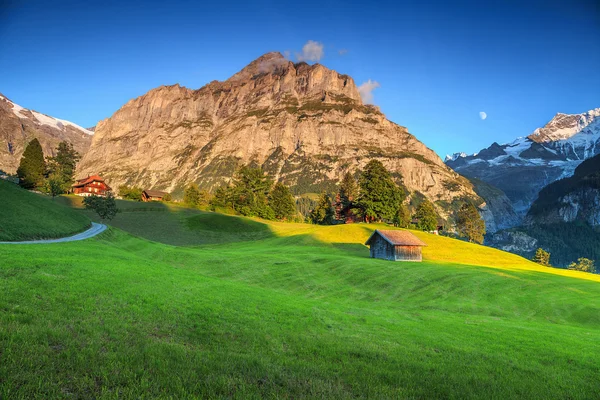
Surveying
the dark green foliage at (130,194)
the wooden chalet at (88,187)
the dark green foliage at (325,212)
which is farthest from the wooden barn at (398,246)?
the wooden chalet at (88,187)

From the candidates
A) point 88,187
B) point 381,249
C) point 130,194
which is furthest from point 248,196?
point 88,187

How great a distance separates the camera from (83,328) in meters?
10.4

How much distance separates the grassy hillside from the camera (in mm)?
34938

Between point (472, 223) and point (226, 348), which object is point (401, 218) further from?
point (226, 348)

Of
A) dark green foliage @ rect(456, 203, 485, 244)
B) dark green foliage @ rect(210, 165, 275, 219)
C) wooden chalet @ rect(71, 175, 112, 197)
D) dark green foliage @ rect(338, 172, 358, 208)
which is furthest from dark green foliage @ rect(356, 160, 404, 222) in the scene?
wooden chalet @ rect(71, 175, 112, 197)

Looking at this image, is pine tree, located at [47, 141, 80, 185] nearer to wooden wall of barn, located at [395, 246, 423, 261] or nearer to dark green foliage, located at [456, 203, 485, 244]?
wooden wall of barn, located at [395, 246, 423, 261]

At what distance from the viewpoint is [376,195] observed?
112 metres

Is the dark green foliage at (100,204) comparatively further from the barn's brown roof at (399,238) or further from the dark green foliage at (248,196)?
the barn's brown roof at (399,238)

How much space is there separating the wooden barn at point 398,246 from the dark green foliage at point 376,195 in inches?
1856

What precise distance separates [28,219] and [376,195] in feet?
300

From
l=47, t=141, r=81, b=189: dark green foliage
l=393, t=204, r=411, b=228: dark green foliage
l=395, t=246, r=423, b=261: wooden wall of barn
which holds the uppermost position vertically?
l=47, t=141, r=81, b=189: dark green foliage

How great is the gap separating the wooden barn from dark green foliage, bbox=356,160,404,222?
155 ft

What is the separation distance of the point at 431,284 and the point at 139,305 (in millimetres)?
34608

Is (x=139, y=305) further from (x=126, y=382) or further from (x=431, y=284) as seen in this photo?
(x=431, y=284)
